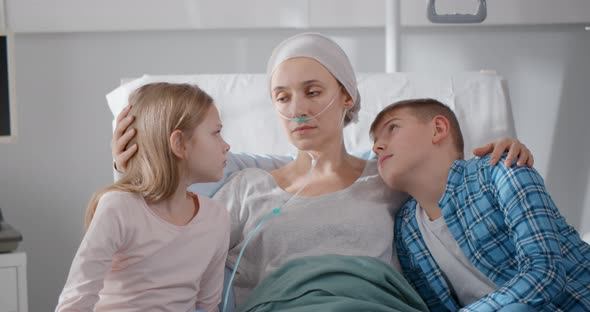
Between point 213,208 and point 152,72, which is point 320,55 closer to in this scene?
point 213,208

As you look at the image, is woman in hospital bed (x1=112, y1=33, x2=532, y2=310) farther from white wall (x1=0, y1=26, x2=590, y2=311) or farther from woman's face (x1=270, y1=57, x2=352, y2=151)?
white wall (x1=0, y1=26, x2=590, y2=311)

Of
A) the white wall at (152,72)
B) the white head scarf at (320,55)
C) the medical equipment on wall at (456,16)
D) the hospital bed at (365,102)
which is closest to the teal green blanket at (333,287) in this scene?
the white head scarf at (320,55)

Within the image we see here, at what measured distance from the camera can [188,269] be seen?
5.56ft

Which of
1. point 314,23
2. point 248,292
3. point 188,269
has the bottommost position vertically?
point 248,292

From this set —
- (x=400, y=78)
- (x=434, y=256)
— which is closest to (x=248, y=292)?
A: (x=434, y=256)

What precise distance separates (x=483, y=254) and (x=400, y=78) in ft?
2.53

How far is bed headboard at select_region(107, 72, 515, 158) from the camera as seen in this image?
91.3 inches

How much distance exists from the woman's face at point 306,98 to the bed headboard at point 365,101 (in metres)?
0.38

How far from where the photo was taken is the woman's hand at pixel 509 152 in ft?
5.68

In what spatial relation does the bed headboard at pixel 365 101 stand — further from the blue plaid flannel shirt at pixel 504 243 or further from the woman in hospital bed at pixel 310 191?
the blue plaid flannel shirt at pixel 504 243

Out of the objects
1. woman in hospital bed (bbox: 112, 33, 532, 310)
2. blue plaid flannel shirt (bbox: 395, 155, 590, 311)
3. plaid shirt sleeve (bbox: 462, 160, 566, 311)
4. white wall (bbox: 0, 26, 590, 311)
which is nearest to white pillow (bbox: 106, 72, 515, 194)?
woman in hospital bed (bbox: 112, 33, 532, 310)

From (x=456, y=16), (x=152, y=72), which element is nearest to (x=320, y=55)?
(x=456, y=16)

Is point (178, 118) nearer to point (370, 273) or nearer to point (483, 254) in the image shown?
point (370, 273)

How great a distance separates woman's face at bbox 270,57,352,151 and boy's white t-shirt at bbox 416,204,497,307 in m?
0.30
